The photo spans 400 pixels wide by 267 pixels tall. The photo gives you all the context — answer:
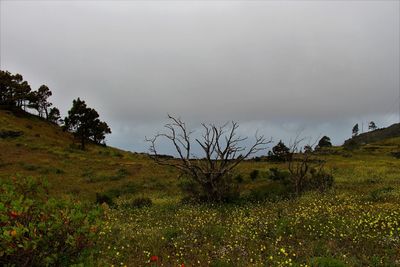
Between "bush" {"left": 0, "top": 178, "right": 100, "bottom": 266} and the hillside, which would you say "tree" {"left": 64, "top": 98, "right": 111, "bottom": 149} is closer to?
the hillside

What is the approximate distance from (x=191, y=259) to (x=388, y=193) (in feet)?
45.1

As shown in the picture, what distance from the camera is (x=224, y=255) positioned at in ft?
35.8

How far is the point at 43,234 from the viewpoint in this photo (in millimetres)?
5684

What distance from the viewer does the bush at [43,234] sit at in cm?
532

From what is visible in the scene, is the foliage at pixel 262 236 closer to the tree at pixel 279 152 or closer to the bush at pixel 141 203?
the bush at pixel 141 203

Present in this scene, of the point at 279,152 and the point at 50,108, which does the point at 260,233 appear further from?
the point at 50,108

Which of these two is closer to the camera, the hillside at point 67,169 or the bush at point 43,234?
the bush at point 43,234

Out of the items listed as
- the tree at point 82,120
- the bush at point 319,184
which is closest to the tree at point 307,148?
the bush at point 319,184

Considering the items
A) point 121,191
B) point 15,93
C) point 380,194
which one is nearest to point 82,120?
point 15,93

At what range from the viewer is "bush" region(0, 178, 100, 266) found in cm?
532

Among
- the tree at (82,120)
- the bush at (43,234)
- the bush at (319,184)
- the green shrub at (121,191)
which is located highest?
the tree at (82,120)

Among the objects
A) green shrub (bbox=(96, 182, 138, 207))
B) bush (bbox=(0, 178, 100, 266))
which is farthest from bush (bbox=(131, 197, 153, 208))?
bush (bbox=(0, 178, 100, 266))

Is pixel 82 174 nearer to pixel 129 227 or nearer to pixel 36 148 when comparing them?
pixel 36 148

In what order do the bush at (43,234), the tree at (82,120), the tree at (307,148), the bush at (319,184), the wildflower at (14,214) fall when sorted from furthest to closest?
the tree at (82,120)
the tree at (307,148)
the bush at (319,184)
the wildflower at (14,214)
the bush at (43,234)
